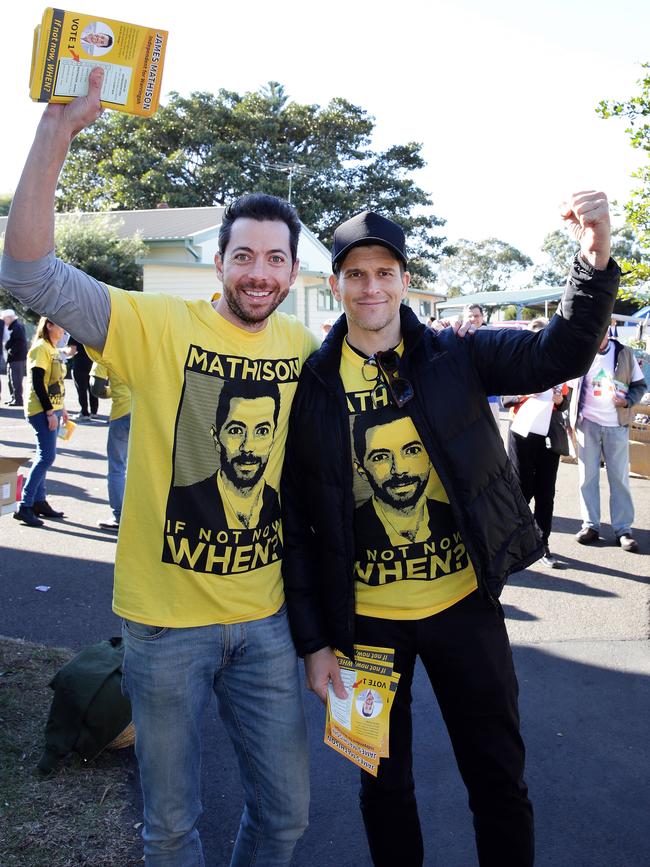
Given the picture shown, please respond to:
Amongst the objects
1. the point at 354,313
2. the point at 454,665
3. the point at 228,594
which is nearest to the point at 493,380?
the point at 354,313

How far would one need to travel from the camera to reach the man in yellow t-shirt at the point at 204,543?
6.66 ft

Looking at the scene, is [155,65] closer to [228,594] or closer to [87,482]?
[228,594]

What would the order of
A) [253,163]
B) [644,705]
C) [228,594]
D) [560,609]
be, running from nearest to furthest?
[228,594] < [644,705] < [560,609] < [253,163]

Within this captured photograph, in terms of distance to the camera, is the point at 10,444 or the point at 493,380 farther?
the point at 10,444

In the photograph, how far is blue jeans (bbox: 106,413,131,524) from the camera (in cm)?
670

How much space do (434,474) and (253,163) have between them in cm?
3881

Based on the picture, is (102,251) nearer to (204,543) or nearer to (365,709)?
A: (204,543)

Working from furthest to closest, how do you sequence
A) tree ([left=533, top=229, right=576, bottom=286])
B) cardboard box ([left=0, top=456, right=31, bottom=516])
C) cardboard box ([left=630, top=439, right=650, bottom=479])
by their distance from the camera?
tree ([left=533, top=229, right=576, bottom=286])
cardboard box ([left=630, top=439, right=650, bottom=479])
cardboard box ([left=0, top=456, right=31, bottom=516])

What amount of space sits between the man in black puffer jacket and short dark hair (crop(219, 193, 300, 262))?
0.80ft

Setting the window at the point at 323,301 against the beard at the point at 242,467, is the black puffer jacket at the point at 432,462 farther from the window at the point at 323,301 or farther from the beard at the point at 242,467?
the window at the point at 323,301

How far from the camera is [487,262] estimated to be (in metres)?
72.9

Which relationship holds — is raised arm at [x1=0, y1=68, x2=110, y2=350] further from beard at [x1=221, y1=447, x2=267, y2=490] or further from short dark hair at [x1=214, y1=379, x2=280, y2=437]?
beard at [x1=221, y1=447, x2=267, y2=490]

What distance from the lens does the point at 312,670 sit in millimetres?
2336

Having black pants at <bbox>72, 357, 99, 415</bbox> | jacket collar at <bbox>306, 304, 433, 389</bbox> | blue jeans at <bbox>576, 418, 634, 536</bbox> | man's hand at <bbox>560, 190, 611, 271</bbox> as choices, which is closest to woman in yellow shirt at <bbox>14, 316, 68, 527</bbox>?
blue jeans at <bbox>576, 418, 634, 536</bbox>
